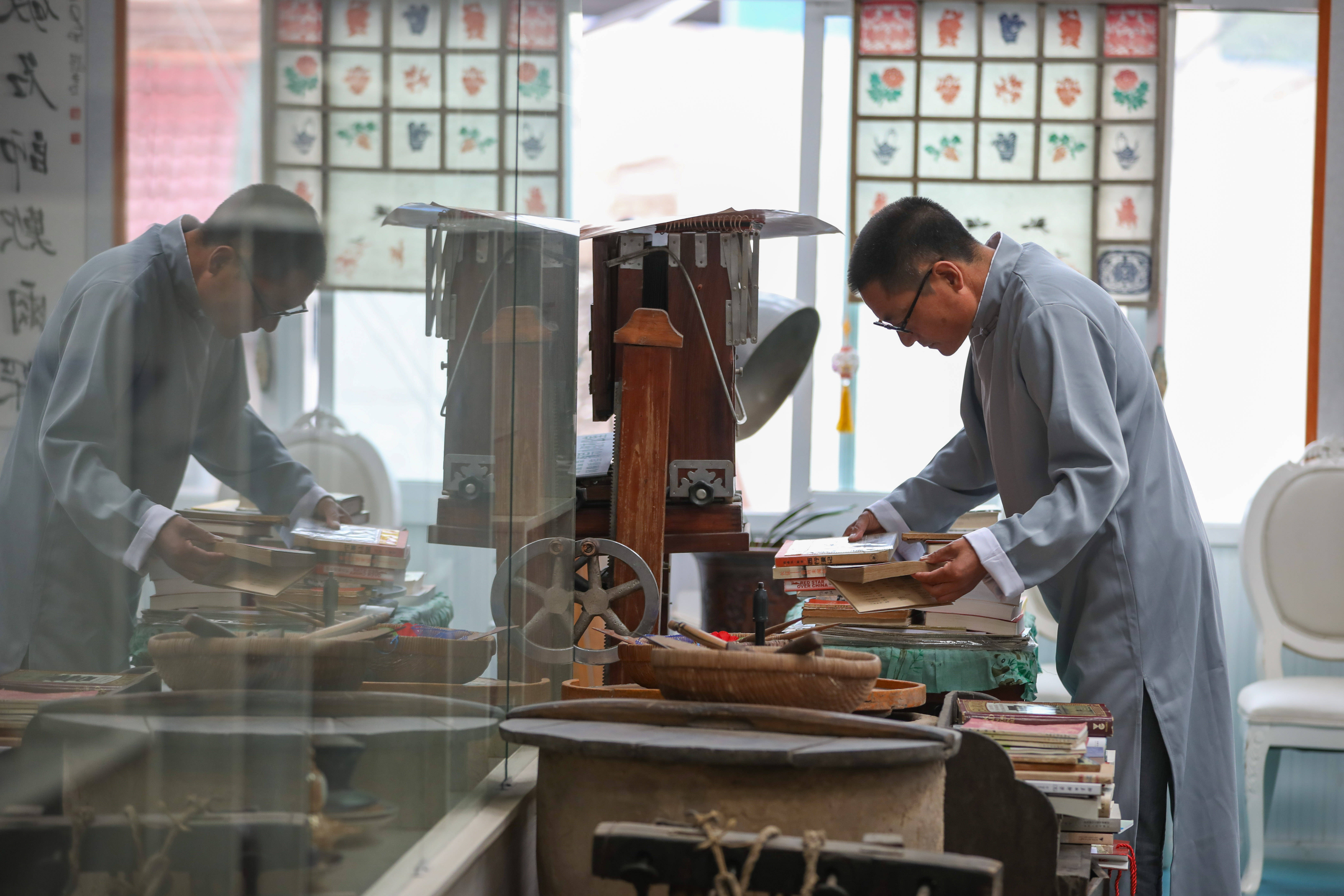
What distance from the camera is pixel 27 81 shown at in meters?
0.46

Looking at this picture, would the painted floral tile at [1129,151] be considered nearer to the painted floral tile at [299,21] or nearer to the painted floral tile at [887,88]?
the painted floral tile at [887,88]

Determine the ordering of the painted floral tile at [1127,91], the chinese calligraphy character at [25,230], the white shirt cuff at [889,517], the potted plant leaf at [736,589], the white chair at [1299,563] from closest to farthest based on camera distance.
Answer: the chinese calligraphy character at [25,230] → the white shirt cuff at [889,517] → the potted plant leaf at [736,589] → the white chair at [1299,563] → the painted floral tile at [1127,91]

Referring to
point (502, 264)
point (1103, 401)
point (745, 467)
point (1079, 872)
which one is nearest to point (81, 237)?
point (502, 264)

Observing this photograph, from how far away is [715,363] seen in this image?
1804mm

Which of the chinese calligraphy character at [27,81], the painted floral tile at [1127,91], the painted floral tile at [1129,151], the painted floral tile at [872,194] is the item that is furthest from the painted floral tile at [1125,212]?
the chinese calligraphy character at [27,81]

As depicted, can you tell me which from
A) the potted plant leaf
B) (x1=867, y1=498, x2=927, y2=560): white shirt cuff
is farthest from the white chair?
(x1=867, y1=498, x2=927, y2=560): white shirt cuff

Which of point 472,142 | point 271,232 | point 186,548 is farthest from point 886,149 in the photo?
point 186,548

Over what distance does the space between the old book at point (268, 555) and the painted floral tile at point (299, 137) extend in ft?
0.68

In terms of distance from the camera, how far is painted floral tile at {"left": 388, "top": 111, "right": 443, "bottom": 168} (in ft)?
2.54

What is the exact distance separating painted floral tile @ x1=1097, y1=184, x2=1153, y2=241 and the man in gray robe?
78.0 inches

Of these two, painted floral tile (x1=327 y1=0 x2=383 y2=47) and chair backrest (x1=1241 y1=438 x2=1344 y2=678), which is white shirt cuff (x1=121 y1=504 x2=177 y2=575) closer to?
painted floral tile (x1=327 y1=0 x2=383 y2=47)

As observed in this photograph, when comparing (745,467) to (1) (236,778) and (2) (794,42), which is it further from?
(1) (236,778)

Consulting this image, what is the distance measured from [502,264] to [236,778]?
31.6 inches

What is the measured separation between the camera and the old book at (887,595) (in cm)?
173
